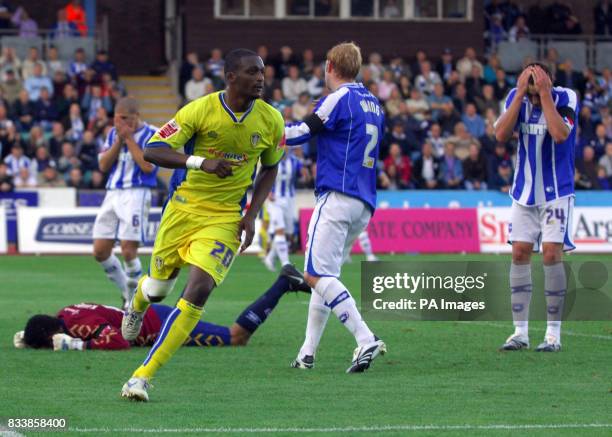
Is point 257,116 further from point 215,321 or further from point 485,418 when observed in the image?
point 215,321

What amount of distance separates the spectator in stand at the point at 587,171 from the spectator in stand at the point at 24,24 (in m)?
14.2

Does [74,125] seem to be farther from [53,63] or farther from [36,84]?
[53,63]

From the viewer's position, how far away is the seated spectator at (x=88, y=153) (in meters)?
28.5

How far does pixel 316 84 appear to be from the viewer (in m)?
32.4

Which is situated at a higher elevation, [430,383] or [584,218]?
[430,383]

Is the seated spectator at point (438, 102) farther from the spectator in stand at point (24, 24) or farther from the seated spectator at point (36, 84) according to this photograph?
the spectator in stand at point (24, 24)

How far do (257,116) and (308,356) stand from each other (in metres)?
2.07

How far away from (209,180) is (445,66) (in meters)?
26.6

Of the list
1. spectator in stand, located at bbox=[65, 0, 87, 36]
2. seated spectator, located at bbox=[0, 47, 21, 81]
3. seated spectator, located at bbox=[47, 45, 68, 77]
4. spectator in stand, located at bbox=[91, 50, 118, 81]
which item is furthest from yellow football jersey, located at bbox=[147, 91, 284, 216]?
spectator in stand, located at bbox=[65, 0, 87, 36]

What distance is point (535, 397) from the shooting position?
8445 millimetres

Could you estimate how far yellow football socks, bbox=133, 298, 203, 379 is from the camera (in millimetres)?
8164

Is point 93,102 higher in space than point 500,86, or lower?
lower

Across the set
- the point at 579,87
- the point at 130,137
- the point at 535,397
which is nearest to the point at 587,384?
the point at 535,397

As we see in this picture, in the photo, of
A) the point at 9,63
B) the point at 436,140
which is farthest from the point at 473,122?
the point at 9,63
